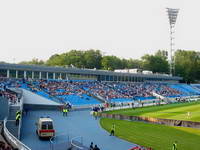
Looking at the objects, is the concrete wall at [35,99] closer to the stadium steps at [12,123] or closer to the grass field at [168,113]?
the grass field at [168,113]

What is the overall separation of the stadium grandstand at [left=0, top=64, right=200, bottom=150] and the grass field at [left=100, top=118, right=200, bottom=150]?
1763 millimetres

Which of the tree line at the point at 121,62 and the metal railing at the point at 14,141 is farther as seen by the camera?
the tree line at the point at 121,62

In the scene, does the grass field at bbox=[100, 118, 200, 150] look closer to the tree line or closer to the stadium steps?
the stadium steps

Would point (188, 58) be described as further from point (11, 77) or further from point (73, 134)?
point (73, 134)

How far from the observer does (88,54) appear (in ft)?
388

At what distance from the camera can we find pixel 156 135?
29.3 m

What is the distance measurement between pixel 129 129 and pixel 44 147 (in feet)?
41.3

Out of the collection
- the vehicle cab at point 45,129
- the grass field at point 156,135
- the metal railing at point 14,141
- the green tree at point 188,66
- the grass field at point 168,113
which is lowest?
the grass field at point 168,113

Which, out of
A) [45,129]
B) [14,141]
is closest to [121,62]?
[45,129]

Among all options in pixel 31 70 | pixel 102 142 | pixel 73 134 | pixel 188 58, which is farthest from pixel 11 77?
pixel 188 58

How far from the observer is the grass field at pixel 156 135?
2555cm

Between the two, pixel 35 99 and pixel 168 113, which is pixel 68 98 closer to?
pixel 35 99

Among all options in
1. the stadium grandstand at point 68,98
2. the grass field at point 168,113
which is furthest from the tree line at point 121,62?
the grass field at point 168,113

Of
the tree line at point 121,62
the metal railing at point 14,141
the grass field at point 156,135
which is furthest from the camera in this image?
the tree line at point 121,62
